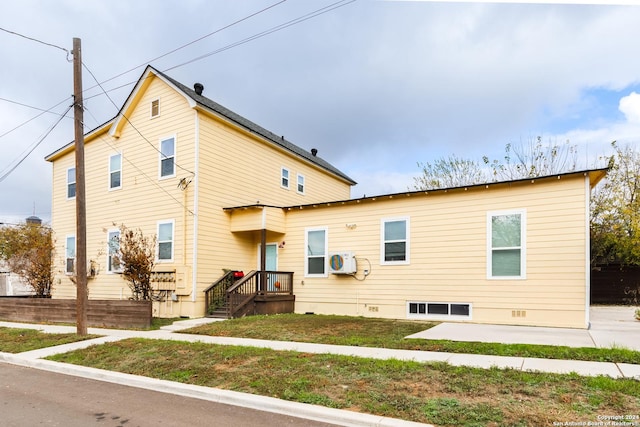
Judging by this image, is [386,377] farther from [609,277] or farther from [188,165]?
[609,277]

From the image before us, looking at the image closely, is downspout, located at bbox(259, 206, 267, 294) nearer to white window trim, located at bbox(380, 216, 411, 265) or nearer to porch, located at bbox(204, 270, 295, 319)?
porch, located at bbox(204, 270, 295, 319)

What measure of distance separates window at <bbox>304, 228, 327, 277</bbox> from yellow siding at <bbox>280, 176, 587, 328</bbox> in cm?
20

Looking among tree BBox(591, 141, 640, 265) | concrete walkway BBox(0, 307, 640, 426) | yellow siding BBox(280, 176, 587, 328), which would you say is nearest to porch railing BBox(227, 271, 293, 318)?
yellow siding BBox(280, 176, 587, 328)

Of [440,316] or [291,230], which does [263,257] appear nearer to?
[291,230]

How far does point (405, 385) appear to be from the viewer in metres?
5.46

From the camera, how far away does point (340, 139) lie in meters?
23.8

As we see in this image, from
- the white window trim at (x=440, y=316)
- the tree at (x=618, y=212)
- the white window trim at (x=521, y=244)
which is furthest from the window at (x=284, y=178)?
the tree at (x=618, y=212)

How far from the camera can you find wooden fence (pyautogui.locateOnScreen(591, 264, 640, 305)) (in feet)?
59.5

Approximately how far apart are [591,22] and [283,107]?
463 inches

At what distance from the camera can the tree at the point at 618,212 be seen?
18.2 meters

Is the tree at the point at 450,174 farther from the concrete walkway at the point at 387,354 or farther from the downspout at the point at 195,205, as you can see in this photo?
the downspout at the point at 195,205

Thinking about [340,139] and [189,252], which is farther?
[340,139]

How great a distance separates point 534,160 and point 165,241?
18.4 meters

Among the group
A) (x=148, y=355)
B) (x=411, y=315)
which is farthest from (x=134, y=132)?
(x=411, y=315)
